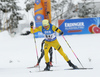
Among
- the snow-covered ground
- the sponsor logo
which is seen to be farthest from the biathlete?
the sponsor logo

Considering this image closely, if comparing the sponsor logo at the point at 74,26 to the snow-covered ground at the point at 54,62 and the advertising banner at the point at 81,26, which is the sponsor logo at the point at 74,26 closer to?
the advertising banner at the point at 81,26

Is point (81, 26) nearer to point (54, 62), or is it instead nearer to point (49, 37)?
point (54, 62)

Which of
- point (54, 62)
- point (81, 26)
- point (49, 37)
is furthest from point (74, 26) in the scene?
point (49, 37)

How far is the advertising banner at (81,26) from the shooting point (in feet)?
64.3

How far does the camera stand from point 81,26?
65.1 feet

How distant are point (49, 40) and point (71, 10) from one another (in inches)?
1203

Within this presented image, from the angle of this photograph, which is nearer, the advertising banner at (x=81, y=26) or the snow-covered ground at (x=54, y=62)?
the snow-covered ground at (x=54, y=62)

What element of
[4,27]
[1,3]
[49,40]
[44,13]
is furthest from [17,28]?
[49,40]

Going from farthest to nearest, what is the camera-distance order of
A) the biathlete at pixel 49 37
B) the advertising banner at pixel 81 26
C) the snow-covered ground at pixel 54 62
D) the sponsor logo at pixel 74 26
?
the sponsor logo at pixel 74 26 → the advertising banner at pixel 81 26 → the biathlete at pixel 49 37 → the snow-covered ground at pixel 54 62

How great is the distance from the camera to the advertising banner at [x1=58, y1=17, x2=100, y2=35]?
64.3ft

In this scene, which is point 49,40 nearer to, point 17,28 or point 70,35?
point 70,35

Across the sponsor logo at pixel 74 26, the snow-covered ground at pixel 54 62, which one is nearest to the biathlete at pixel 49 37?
the snow-covered ground at pixel 54 62

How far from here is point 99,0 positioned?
37.0m

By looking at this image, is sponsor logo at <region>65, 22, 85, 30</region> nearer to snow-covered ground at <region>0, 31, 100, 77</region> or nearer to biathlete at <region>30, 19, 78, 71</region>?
snow-covered ground at <region>0, 31, 100, 77</region>
